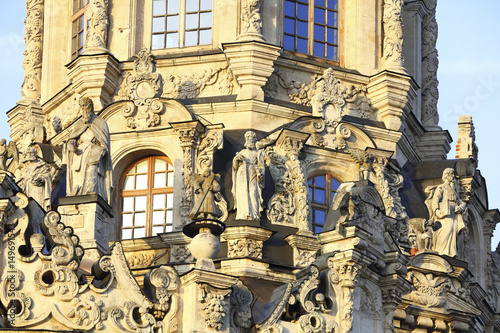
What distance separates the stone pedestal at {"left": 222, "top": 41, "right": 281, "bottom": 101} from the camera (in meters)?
50.5

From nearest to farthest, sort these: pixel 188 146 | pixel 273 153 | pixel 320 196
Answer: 1. pixel 188 146
2. pixel 273 153
3. pixel 320 196

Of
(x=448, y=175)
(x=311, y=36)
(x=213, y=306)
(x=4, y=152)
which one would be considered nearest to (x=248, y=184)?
(x=448, y=175)

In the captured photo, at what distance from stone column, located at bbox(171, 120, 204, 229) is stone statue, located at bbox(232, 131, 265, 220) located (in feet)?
5.68

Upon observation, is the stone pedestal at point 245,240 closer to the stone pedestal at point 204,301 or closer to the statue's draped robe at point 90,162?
the statue's draped robe at point 90,162

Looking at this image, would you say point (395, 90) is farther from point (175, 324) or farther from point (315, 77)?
point (175, 324)

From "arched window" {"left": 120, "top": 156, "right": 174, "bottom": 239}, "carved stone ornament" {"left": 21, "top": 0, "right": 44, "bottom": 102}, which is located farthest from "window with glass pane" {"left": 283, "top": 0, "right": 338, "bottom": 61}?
"carved stone ornament" {"left": 21, "top": 0, "right": 44, "bottom": 102}

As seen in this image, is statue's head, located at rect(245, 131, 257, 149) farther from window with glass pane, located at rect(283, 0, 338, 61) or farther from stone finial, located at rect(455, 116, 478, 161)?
stone finial, located at rect(455, 116, 478, 161)

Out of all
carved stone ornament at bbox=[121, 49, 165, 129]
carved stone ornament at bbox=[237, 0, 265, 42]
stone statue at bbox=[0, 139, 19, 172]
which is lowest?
stone statue at bbox=[0, 139, 19, 172]

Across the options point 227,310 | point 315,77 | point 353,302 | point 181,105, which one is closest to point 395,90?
point 315,77

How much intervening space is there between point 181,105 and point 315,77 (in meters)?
4.66

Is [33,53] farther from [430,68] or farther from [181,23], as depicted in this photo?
[430,68]

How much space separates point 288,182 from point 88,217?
27.4 feet

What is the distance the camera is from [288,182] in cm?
4869

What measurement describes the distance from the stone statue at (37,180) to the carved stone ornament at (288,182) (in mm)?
6215
